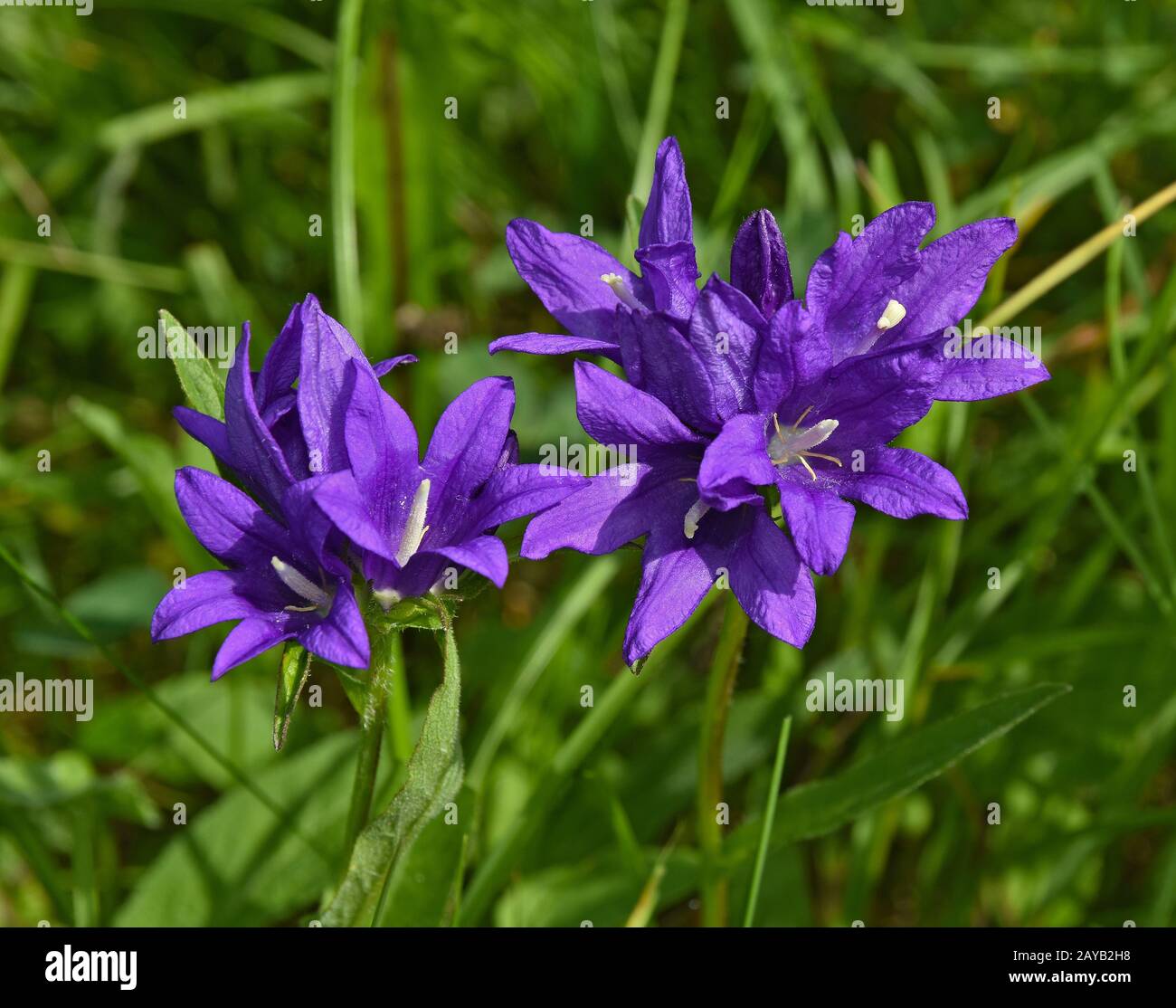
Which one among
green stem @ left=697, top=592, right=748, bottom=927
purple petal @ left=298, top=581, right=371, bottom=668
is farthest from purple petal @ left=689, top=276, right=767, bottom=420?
purple petal @ left=298, top=581, right=371, bottom=668

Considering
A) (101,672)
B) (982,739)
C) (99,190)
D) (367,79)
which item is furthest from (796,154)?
(101,672)

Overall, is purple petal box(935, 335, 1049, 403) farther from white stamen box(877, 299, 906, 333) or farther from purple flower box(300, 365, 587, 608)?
purple flower box(300, 365, 587, 608)

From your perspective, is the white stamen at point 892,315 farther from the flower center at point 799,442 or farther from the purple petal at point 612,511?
the purple petal at point 612,511

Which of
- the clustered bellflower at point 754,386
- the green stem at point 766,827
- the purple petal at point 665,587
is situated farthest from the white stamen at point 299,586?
the green stem at point 766,827

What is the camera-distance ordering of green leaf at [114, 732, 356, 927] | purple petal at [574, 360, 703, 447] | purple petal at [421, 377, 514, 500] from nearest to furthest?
1. purple petal at [574, 360, 703, 447]
2. purple petal at [421, 377, 514, 500]
3. green leaf at [114, 732, 356, 927]

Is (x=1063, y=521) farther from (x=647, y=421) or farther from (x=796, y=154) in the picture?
(x=647, y=421)

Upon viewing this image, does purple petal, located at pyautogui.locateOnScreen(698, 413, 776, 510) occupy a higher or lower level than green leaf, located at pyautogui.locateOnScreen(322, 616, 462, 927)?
higher

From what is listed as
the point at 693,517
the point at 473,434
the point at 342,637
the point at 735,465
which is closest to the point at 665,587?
the point at 693,517

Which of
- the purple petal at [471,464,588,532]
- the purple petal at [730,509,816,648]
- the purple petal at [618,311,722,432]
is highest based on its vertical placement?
the purple petal at [618,311,722,432]
